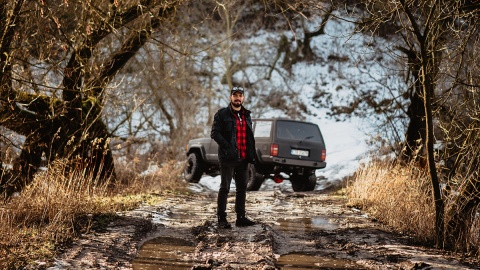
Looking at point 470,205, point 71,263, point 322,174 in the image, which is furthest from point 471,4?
point 322,174

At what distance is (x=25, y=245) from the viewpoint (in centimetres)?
568

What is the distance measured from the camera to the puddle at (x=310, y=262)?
5.75 metres

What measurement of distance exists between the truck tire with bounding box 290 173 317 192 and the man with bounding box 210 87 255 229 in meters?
7.32

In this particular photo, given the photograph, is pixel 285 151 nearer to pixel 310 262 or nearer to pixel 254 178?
pixel 254 178

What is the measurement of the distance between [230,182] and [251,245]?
4.86 feet

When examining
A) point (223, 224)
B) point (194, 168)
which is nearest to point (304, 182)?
point (194, 168)

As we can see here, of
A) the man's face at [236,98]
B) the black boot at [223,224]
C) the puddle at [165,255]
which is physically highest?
the man's face at [236,98]

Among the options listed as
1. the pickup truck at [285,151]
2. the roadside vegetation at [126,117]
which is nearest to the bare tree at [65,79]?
the roadside vegetation at [126,117]

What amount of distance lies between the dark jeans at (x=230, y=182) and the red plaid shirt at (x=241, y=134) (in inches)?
5.5

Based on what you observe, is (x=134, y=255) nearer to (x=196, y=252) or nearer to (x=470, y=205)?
(x=196, y=252)

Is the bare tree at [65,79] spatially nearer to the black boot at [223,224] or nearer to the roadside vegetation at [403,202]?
the black boot at [223,224]

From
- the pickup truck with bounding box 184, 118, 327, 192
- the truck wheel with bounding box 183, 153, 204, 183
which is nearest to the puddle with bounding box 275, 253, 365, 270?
the pickup truck with bounding box 184, 118, 327, 192

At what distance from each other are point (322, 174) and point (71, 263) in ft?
47.9

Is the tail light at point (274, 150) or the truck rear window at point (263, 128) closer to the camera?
the tail light at point (274, 150)
